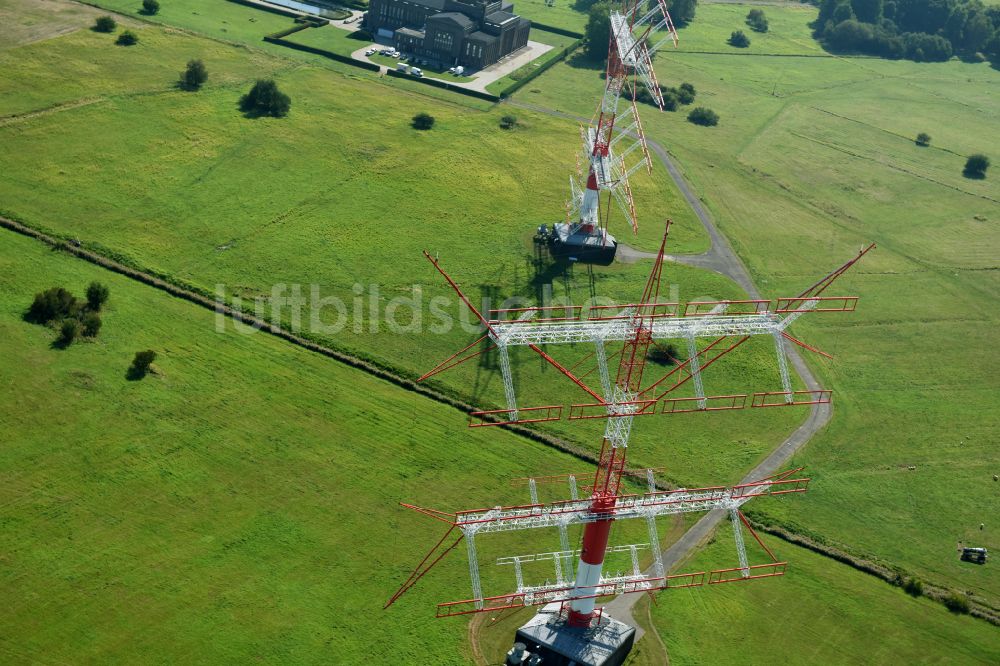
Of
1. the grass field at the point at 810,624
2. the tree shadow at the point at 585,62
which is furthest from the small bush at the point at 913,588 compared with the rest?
the tree shadow at the point at 585,62

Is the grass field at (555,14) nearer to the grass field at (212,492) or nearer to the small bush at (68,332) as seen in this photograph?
the grass field at (212,492)

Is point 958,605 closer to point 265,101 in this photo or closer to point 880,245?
point 880,245

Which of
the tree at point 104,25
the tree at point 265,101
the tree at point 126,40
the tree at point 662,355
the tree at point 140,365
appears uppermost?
the tree at point 104,25

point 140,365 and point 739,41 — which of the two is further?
point 739,41

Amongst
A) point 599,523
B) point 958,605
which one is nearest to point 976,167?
point 958,605

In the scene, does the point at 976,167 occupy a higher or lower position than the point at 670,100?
lower

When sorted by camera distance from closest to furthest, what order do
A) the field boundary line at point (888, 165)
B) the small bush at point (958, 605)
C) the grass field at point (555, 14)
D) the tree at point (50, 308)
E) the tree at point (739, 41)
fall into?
1. the small bush at point (958, 605)
2. the tree at point (50, 308)
3. the field boundary line at point (888, 165)
4. the grass field at point (555, 14)
5. the tree at point (739, 41)

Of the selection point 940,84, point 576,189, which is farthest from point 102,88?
point 940,84
